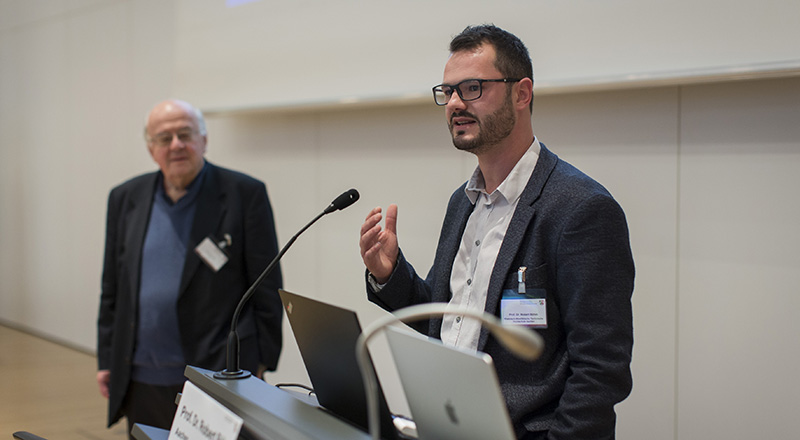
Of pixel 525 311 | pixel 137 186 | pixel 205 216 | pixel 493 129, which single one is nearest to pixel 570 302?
pixel 525 311

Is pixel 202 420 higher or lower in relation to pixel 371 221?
lower

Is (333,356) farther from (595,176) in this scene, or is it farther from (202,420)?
(595,176)

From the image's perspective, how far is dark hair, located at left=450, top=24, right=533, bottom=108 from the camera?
5.74 ft

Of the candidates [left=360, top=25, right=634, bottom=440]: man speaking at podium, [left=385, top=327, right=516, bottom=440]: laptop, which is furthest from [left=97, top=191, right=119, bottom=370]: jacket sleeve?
[left=385, top=327, right=516, bottom=440]: laptop

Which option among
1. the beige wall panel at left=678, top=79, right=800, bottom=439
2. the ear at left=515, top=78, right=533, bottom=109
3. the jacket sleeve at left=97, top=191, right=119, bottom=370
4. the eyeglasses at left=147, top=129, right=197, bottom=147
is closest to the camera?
the ear at left=515, top=78, right=533, bottom=109

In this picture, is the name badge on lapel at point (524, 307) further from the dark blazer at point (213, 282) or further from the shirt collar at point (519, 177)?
the dark blazer at point (213, 282)

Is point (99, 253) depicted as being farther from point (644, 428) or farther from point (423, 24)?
point (644, 428)

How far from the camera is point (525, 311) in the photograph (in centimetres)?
159

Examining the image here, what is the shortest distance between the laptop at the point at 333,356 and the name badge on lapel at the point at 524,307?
403mm

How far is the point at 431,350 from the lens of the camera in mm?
1062

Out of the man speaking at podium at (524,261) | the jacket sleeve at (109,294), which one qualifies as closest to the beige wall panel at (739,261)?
the man speaking at podium at (524,261)

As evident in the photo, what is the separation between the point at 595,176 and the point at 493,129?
4.73 ft

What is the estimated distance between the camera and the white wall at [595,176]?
104 inches

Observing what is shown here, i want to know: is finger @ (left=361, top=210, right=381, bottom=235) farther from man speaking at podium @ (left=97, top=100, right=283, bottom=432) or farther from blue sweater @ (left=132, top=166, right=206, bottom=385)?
blue sweater @ (left=132, top=166, right=206, bottom=385)
